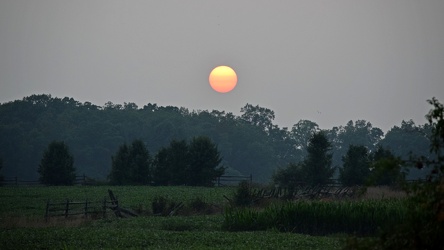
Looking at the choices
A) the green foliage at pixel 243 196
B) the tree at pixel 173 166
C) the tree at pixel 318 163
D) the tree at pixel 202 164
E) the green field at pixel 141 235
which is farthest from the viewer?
the tree at pixel 173 166

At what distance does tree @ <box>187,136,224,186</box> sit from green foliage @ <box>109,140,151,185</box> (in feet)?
19.7

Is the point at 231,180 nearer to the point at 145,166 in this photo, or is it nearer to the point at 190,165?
the point at 190,165

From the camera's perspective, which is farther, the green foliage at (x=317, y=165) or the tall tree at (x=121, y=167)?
the tall tree at (x=121, y=167)

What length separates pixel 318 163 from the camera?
277ft

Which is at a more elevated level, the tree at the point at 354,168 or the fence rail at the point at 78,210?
the tree at the point at 354,168

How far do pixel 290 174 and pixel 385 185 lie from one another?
13928 mm

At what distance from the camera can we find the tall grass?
45062 mm

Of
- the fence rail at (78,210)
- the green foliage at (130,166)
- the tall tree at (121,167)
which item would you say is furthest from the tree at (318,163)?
the fence rail at (78,210)

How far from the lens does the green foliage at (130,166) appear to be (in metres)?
95.1

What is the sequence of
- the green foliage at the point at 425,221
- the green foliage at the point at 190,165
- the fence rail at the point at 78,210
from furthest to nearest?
the green foliage at the point at 190,165 < the fence rail at the point at 78,210 < the green foliage at the point at 425,221

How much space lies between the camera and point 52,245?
1330 inches

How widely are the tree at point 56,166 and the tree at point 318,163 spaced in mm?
31762

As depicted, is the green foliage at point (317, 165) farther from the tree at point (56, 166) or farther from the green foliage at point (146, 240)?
the green foliage at point (146, 240)

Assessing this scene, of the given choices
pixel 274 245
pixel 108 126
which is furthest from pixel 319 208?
pixel 108 126
